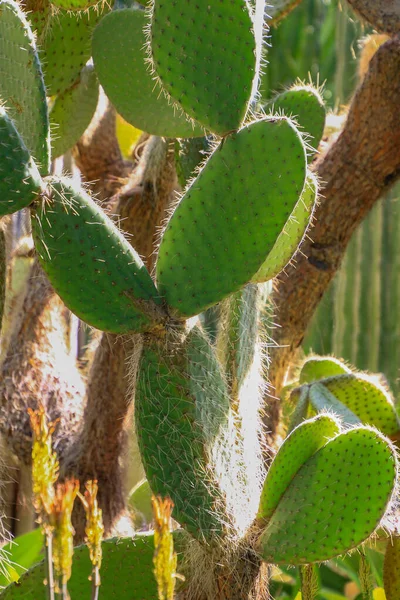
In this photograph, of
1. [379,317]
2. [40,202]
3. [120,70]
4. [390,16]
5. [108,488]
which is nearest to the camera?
[40,202]

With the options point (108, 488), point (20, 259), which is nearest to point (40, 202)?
point (108, 488)

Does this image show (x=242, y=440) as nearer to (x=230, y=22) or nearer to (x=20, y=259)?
(x=230, y=22)

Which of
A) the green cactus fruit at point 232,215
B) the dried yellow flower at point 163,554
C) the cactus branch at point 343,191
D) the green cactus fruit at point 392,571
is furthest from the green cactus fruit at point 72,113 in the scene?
the dried yellow flower at point 163,554

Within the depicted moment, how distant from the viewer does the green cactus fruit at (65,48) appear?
159cm

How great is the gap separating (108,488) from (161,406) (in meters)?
0.81

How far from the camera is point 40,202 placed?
3.59 feet

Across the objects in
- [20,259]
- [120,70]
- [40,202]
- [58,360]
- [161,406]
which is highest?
[120,70]

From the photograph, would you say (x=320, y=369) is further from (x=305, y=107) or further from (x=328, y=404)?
(x=305, y=107)

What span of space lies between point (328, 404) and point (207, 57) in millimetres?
641

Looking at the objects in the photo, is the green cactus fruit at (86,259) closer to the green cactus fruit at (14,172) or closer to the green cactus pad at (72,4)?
the green cactus fruit at (14,172)

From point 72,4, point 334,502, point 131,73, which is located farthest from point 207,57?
point 334,502

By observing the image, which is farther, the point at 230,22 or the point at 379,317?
the point at 379,317

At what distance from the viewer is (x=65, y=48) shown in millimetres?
1620

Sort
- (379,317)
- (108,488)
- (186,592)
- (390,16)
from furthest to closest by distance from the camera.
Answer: (379,317) → (108,488) → (390,16) → (186,592)
